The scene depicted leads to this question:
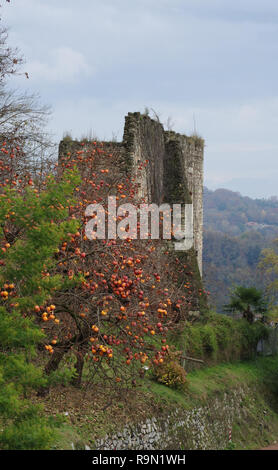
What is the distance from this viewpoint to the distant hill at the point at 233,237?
5072 cm

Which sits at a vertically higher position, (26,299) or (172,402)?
(26,299)

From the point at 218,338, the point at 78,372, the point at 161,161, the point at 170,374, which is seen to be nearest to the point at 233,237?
the point at 161,161

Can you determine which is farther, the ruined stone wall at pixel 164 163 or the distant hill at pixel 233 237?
the distant hill at pixel 233 237

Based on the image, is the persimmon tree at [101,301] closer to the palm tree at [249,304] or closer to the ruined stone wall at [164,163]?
the ruined stone wall at [164,163]

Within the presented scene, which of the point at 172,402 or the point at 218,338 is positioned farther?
the point at 218,338

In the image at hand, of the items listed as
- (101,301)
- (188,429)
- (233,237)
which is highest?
(101,301)

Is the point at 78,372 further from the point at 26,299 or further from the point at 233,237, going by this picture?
the point at 233,237

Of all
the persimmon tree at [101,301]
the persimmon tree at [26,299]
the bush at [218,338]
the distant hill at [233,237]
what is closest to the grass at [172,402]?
the bush at [218,338]

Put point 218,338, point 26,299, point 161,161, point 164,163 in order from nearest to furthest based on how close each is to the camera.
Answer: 1. point 26,299
2. point 218,338
3. point 161,161
4. point 164,163

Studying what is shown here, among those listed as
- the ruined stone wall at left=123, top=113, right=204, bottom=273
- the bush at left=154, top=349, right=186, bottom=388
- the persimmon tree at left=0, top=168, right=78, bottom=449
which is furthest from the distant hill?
the persimmon tree at left=0, top=168, right=78, bottom=449

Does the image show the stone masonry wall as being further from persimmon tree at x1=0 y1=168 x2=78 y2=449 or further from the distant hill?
the distant hill

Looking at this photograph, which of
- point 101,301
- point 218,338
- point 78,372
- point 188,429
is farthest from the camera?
point 218,338

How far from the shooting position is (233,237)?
7262 centimetres

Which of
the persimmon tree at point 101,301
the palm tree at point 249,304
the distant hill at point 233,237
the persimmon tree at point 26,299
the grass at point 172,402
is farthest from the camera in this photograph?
the distant hill at point 233,237
